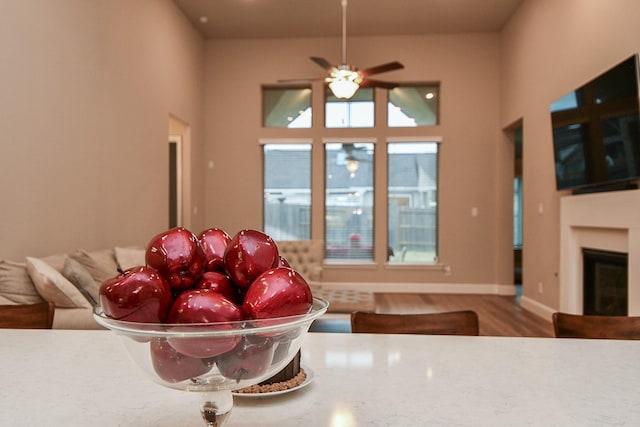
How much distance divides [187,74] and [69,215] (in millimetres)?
3329

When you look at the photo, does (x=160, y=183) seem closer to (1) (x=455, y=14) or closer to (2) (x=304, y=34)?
(2) (x=304, y=34)

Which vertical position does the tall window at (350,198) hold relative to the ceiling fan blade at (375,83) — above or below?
below

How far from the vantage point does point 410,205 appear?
7398 millimetres

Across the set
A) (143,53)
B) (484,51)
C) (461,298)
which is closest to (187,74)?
(143,53)

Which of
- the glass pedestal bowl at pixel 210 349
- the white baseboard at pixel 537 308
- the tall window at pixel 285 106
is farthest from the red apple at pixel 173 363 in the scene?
the tall window at pixel 285 106

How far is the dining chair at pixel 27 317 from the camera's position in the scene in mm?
1391

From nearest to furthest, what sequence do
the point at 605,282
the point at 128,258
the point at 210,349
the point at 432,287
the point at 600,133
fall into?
the point at 210,349
the point at 600,133
the point at 128,258
the point at 605,282
the point at 432,287

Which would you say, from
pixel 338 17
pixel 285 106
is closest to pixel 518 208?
pixel 285 106

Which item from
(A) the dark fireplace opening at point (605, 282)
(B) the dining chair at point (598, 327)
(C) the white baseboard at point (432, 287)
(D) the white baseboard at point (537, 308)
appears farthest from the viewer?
(C) the white baseboard at point (432, 287)

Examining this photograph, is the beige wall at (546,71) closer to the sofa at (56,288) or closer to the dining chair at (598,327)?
the dining chair at (598,327)

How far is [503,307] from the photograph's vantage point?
605cm

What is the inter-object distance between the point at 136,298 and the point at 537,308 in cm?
583

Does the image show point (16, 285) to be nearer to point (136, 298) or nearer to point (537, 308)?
point (136, 298)

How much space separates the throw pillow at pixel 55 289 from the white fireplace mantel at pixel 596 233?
11.8 feet
